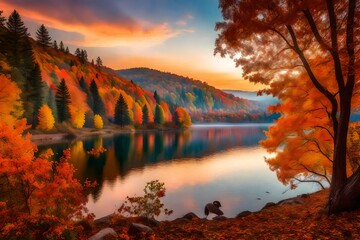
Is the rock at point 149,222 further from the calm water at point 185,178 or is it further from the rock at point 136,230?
the calm water at point 185,178

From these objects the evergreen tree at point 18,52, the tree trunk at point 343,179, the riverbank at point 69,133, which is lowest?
the riverbank at point 69,133

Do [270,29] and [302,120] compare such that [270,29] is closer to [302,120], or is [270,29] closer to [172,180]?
[302,120]

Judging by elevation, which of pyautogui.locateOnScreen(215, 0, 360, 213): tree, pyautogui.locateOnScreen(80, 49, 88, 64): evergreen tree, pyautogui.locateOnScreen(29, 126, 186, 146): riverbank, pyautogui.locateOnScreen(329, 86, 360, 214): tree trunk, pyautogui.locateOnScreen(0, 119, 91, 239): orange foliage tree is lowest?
pyautogui.locateOnScreen(29, 126, 186, 146): riverbank

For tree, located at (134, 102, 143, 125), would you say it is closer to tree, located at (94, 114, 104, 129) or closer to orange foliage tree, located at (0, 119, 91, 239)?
tree, located at (94, 114, 104, 129)

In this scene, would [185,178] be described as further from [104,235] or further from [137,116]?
[137,116]

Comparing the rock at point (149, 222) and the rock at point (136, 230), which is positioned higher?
the rock at point (136, 230)

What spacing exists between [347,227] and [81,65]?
165 meters

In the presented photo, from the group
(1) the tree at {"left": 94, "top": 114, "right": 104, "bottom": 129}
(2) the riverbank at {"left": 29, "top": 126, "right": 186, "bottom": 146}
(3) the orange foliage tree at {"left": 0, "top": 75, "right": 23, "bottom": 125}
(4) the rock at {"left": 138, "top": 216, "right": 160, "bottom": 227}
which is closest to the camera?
(4) the rock at {"left": 138, "top": 216, "right": 160, "bottom": 227}

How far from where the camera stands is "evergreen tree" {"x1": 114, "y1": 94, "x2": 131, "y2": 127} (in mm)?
110688

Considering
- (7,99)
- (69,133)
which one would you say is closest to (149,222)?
(7,99)

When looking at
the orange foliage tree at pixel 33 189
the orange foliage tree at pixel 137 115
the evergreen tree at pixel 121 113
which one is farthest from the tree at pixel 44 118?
the orange foliage tree at pixel 33 189

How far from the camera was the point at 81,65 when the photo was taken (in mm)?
156250

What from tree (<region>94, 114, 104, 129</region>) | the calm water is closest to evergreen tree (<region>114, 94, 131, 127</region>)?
tree (<region>94, 114, 104, 129</region>)

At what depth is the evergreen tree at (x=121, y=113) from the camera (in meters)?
111
